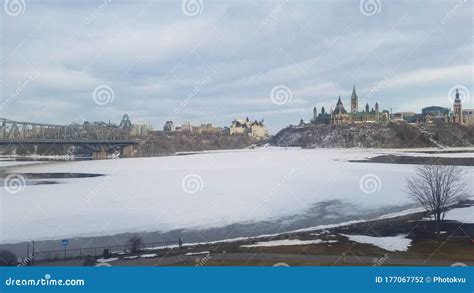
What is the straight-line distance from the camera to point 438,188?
29.5 feet

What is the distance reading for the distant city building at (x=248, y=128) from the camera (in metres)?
9.57

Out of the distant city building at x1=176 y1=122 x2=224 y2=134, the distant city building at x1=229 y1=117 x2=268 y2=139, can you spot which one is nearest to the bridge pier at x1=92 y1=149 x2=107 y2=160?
the distant city building at x1=176 y1=122 x2=224 y2=134

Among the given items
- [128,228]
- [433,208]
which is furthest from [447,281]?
[128,228]

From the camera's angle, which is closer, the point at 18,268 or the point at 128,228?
the point at 18,268

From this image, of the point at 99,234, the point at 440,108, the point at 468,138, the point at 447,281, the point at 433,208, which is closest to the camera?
the point at 447,281

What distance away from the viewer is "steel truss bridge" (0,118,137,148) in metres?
10.7

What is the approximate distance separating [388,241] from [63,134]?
9.84m

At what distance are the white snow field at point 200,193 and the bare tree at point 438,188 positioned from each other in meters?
0.27

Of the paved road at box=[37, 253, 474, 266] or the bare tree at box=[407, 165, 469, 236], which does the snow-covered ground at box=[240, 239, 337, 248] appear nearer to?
the paved road at box=[37, 253, 474, 266]

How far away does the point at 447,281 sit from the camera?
6.64 metres

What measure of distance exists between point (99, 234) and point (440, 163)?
837cm

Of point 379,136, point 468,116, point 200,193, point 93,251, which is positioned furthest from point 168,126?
point 468,116

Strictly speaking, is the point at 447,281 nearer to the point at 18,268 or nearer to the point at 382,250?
the point at 382,250

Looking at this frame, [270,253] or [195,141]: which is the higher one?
[195,141]
